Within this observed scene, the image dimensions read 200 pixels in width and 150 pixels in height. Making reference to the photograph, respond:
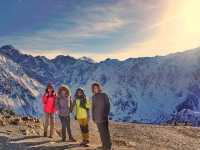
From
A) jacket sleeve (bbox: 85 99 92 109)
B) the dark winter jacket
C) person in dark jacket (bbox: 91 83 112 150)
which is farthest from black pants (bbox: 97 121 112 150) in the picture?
jacket sleeve (bbox: 85 99 92 109)

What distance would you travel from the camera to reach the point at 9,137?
26.0m

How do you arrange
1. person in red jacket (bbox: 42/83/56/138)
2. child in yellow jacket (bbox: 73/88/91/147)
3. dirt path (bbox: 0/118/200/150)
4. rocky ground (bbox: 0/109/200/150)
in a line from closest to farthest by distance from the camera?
dirt path (bbox: 0/118/200/150), rocky ground (bbox: 0/109/200/150), child in yellow jacket (bbox: 73/88/91/147), person in red jacket (bbox: 42/83/56/138)

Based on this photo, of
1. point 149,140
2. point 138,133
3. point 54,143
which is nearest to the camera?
point 54,143

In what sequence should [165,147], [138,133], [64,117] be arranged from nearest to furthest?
[64,117]
[165,147]
[138,133]

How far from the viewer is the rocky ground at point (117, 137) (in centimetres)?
2416

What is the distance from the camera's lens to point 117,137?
32219 mm

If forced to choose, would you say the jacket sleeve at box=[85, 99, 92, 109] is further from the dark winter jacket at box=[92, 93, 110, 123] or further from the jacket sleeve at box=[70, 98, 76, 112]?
the dark winter jacket at box=[92, 93, 110, 123]

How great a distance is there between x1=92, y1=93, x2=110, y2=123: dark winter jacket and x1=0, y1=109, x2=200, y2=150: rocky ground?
63.5 inches

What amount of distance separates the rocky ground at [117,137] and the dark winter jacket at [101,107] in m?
1.61

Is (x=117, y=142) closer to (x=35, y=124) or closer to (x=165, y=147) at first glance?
(x=165, y=147)

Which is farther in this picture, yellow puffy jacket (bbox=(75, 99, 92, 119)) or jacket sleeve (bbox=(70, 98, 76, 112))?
jacket sleeve (bbox=(70, 98, 76, 112))

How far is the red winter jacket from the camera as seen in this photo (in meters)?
27.2

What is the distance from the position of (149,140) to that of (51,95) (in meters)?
7.78

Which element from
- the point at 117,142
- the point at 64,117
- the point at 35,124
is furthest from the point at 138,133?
the point at 64,117
